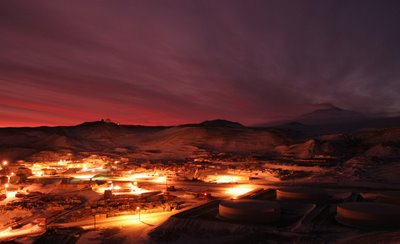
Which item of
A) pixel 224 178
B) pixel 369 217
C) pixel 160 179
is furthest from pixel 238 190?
pixel 369 217

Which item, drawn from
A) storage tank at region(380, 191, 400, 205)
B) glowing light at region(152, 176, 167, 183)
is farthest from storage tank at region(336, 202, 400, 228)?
glowing light at region(152, 176, 167, 183)

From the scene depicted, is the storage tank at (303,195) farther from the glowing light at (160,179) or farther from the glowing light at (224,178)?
the glowing light at (160,179)

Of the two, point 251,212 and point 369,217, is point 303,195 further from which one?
point 251,212

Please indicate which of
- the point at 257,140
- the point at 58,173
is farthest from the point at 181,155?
the point at 58,173

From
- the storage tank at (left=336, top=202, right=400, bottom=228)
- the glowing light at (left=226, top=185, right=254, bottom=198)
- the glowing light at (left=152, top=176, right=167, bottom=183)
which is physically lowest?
the storage tank at (left=336, top=202, right=400, bottom=228)

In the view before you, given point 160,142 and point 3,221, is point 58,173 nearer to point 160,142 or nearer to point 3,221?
point 3,221

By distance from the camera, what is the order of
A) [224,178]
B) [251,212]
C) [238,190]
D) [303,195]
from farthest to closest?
[224,178], [238,190], [303,195], [251,212]

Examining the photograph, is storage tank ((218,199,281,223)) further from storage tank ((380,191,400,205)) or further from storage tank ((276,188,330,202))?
storage tank ((380,191,400,205))

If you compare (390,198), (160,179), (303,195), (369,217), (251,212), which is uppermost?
(160,179)
